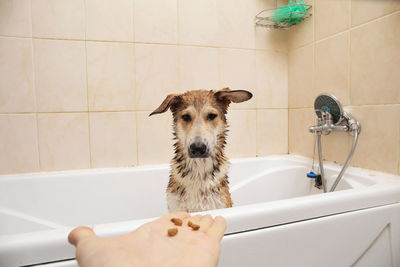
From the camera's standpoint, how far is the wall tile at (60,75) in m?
1.15

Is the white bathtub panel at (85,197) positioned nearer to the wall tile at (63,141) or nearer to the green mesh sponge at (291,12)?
the wall tile at (63,141)

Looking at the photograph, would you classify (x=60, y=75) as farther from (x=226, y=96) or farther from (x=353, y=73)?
(x=353, y=73)

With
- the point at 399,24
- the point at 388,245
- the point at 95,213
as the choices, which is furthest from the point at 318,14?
the point at 95,213

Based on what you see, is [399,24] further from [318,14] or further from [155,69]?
[155,69]

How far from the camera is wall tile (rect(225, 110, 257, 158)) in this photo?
4.41ft

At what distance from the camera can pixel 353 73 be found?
1.15 meters

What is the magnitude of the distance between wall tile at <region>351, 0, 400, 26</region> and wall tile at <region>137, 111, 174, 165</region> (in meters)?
1.04

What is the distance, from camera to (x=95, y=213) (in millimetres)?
1095

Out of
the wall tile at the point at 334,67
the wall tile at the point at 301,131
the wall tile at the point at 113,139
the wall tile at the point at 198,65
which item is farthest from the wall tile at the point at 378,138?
the wall tile at the point at 113,139

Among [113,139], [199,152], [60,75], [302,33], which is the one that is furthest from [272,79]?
[60,75]

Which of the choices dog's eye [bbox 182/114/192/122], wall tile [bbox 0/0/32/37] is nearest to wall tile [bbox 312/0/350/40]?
dog's eye [bbox 182/114/192/122]

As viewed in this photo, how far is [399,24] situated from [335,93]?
0.37m

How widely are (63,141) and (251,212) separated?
1003mm

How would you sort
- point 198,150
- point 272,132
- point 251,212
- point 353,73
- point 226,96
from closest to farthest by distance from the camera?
point 251,212 < point 198,150 < point 226,96 < point 353,73 < point 272,132
